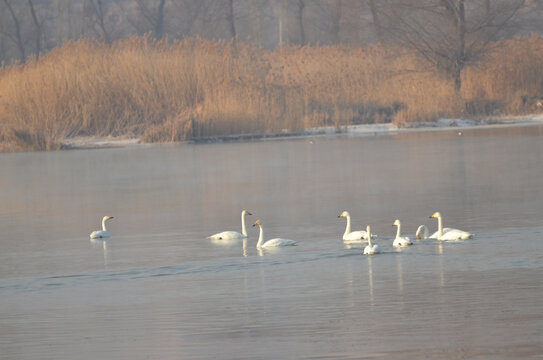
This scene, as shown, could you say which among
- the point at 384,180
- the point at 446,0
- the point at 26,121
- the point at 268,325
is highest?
the point at 446,0

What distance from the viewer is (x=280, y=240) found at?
9.11 meters

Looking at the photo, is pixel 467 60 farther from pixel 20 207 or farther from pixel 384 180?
pixel 20 207

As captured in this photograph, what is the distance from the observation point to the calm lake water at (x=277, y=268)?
5664 mm

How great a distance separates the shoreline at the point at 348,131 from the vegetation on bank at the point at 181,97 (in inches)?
7.6

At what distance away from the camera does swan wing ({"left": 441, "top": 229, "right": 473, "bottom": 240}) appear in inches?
356

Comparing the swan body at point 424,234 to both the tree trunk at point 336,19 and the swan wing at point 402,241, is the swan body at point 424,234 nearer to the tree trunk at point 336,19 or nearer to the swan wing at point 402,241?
the swan wing at point 402,241

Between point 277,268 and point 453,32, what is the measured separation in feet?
73.0

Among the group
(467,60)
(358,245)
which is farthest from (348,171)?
(467,60)

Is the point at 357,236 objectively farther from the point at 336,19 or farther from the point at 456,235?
the point at 336,19

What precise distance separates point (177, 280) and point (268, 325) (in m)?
1.88

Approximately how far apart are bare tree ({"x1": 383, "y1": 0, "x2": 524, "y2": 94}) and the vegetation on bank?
33.2 inches

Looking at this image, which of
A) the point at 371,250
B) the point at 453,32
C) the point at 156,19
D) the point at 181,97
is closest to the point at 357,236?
the point at 371,250

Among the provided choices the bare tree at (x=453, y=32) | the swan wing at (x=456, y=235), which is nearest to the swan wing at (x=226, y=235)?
the swan wing at (x=456, y=235)

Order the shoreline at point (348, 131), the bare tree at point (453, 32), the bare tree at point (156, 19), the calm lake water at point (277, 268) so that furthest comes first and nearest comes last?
the bare tree at point (156, 19)
the bare tree at point (453, 32)
the shoreline at point (348, 131)
the calm lake water at point (277, 268)
